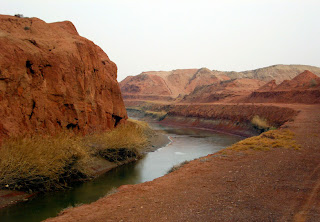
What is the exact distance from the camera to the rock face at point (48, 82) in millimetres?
16328

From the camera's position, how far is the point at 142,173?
1958 cm

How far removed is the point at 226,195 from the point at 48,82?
570 inches

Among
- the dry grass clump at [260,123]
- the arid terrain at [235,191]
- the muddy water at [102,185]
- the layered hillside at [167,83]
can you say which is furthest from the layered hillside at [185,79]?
the arid terrain at [235,191]

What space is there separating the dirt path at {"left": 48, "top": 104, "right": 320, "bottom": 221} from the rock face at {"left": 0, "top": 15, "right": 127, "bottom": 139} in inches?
340

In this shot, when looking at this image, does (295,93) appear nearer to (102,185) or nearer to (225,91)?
(225,91)

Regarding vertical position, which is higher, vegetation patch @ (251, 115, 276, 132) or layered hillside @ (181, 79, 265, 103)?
layered hillside @ (181, 79, 265, 103)

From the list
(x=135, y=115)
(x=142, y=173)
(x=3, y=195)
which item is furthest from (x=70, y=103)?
(x=135, y=115)

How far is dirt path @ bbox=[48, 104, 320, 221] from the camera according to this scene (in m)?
8.23

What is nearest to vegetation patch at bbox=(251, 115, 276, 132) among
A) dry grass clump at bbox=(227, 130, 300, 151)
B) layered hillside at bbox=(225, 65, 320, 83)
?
dry grass clump at bbox=(227, 130, 300, 151)

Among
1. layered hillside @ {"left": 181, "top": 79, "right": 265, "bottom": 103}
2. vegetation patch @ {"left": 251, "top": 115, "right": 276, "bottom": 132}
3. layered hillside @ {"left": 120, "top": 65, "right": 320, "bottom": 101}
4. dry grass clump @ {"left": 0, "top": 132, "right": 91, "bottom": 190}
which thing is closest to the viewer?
dry grass clump @ {"left": 0, "top": 132, "right": 91, "bottom": 190}

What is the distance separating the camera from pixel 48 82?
19188 mm

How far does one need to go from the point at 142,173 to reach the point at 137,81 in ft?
384

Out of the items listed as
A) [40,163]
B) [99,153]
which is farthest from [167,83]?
[40,163]

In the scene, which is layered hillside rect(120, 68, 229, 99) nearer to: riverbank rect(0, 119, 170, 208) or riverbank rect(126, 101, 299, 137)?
riverbank rect(126, 101, 299, 137)
